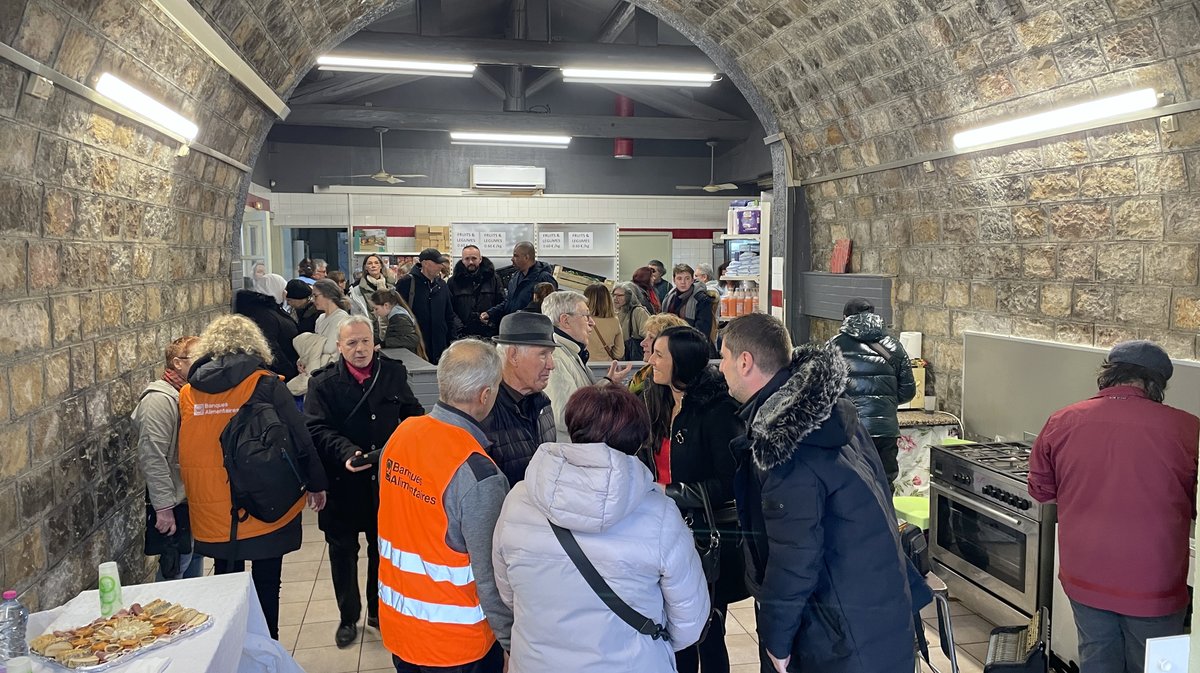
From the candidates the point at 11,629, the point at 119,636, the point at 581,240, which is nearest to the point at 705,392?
the point at 119,636

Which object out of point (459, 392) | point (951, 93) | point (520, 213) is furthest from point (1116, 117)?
point (520, 213)

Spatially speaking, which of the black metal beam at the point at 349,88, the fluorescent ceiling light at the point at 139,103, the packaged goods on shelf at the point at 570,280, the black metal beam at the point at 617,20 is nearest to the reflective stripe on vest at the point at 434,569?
the fluorescent ceiling light at the point at 139,103

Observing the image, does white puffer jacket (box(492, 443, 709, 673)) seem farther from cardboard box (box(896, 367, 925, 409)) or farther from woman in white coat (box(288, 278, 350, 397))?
cardboard box (box(896, 367, 925, 409))

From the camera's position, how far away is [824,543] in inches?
94.3

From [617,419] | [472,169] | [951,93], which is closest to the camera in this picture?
[617,419]

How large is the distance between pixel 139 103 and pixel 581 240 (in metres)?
11.1

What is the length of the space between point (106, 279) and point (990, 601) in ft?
15.2

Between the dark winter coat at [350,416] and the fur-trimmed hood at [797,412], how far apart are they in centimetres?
214

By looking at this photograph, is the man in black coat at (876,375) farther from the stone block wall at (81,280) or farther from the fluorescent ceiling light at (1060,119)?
the stone block wall at (81,280)

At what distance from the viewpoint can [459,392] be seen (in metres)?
2.64

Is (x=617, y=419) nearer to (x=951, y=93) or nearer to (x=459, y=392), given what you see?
(x=459, y=392)

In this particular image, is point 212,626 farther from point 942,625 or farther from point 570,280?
point 570,280

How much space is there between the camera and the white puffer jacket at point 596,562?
2.14 metres

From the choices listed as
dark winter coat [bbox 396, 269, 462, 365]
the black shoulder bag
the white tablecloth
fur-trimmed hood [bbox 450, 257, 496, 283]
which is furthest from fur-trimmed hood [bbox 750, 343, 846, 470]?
fur-trimmed hood [bbox 450, 257, 496, 283]
